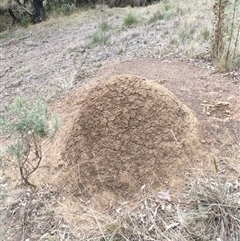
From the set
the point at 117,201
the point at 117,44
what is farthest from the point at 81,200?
the point at 117,44

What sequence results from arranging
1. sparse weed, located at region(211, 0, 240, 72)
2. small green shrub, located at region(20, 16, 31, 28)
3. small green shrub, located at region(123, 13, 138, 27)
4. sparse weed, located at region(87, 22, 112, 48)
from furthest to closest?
1. small green shrub, located at region(20, 16, 31, 28)
2. small green shrub, located at region(123, 13, 138, 27)
3. sparse weed, located at region(87, 22, 112, 48)
4. sparse weed, located at region(211, 0, 240, 72)

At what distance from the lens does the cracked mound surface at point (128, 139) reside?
8.58 feet

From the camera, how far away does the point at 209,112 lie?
3105 millimetres

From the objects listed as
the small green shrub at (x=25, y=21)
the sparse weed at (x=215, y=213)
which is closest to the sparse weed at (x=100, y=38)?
the sparse weed at (x=215, y=213)

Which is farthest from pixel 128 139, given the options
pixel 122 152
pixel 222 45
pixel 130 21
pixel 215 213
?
pixel 130 21

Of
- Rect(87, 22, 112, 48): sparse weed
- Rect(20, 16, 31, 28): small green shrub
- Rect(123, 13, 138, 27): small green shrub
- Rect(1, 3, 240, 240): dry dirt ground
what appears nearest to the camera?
Rect(1, 3, 240, 240): dry dirt ground

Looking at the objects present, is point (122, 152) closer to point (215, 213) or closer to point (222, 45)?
point (215, 213)

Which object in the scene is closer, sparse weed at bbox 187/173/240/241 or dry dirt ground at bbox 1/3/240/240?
sparse weed at bbox 187/173/240/241

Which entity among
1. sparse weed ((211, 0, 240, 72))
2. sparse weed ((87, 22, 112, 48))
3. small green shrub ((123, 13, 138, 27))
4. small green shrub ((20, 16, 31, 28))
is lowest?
small green shrub ((20, 16, 31, 28))

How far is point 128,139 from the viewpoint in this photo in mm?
2732

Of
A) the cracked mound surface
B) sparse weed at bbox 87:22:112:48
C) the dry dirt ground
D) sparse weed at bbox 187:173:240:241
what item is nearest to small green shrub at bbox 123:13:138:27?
sparse weed at bbox 87:22:112:48

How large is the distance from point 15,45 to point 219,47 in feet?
18.4

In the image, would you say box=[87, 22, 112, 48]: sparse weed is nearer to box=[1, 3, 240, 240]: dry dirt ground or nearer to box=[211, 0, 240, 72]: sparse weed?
box=[211, 0, 240, 72]: sparse weed

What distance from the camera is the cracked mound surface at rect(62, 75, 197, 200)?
8.58ft
